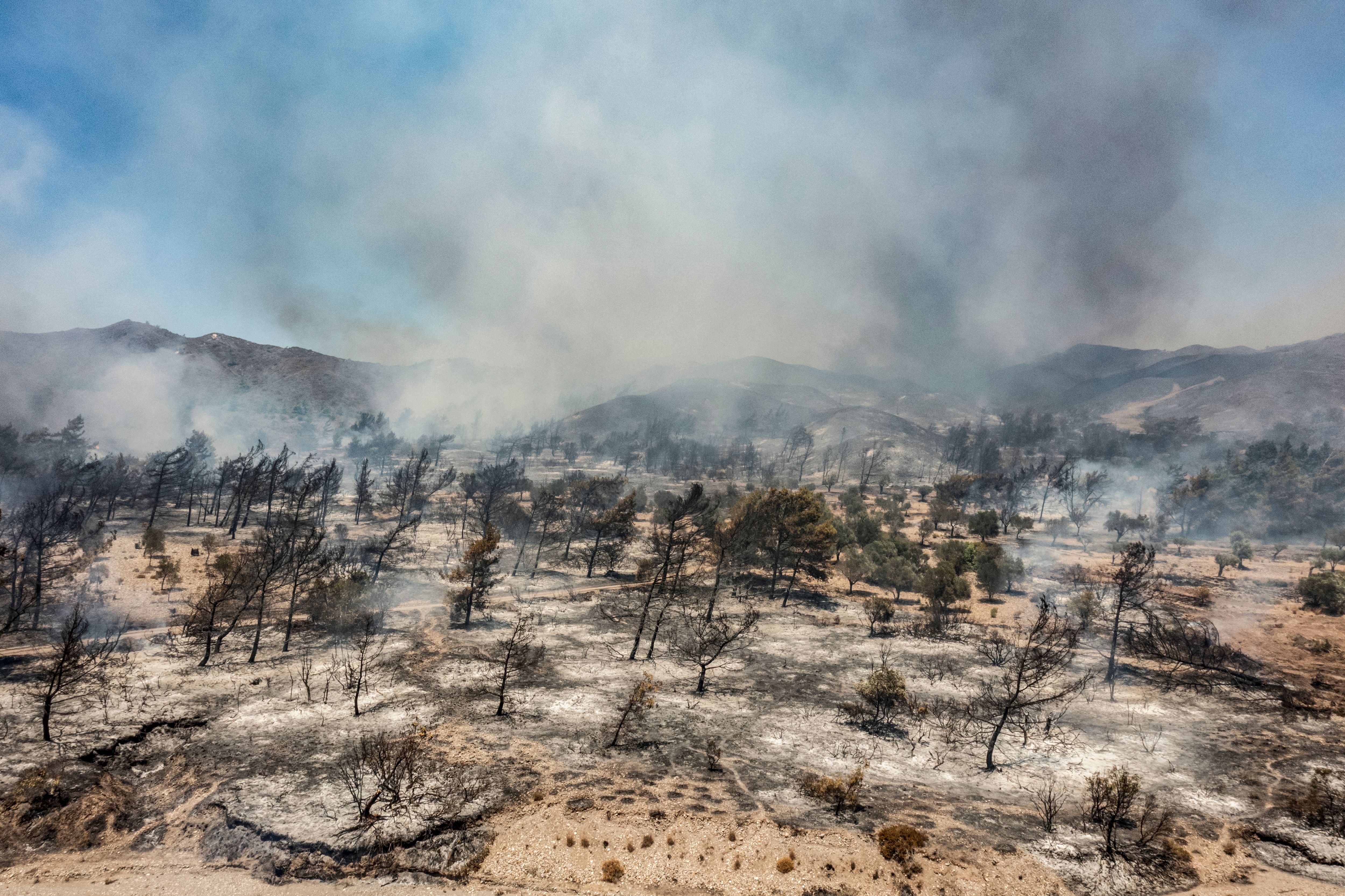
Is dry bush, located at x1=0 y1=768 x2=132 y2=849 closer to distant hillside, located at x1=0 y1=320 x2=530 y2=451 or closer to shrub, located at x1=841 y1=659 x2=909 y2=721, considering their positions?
shrub, located at x1=841 y1=659 x2=909 y2=721

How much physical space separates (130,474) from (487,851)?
87123 millimetres

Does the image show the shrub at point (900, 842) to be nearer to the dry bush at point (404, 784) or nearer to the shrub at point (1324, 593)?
the dry bush at point (404, 784)

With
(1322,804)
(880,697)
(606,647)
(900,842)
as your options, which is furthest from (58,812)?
(1322,804)

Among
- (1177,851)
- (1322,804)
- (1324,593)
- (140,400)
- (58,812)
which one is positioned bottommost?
(58,812)

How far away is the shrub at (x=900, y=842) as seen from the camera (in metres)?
14.3

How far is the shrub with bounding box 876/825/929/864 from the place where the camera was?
14.3m

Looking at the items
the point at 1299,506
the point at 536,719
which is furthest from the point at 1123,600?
the point at 1299,506

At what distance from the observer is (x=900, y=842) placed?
47.5 feet

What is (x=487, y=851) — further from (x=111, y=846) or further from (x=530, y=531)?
(x=530, y=531)

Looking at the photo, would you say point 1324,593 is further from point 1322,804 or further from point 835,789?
point 835,789

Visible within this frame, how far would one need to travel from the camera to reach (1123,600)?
28.7 meters

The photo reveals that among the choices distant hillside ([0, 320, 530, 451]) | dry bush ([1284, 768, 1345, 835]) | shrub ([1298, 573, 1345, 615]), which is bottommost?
dry bush ([1284, 768, 1345, 835])

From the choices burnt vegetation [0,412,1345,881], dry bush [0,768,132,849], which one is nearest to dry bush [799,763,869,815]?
burnt vegetation [0,412,1345,881]

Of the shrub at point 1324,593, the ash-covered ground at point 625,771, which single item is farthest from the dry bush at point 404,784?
A: the shrub at point 1324,593
